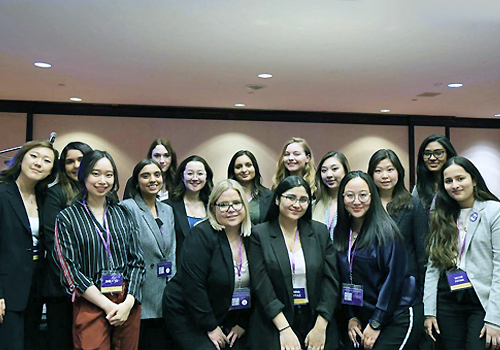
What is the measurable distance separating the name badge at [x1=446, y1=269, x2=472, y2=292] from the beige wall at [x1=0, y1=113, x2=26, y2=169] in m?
7.64

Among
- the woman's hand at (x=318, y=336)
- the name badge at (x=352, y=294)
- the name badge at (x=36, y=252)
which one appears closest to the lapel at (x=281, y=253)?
the woman's hand at (x=318, y=336)

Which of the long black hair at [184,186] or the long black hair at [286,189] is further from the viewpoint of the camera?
the long black hair at [184,186]

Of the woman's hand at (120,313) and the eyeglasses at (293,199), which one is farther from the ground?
the eyeglasses at (293,199)

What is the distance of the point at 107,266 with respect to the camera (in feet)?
8.55

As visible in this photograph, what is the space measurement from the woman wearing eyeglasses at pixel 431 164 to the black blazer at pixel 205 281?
5.20ft

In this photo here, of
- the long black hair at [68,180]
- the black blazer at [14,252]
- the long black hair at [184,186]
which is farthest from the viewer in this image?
the long black hair at [184,186]

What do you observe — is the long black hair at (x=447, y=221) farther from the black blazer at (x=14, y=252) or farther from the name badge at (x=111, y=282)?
the black blazer at (x=14, y=252)

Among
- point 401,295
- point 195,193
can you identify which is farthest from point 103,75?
point 401,295

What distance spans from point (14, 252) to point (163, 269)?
897 millimetres

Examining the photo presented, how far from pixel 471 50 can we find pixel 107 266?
15.0ft

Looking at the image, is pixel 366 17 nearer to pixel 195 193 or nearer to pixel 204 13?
pixel 204 13

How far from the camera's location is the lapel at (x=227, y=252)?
2646 mm

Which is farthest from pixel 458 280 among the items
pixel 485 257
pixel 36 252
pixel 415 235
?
pixel 36 252

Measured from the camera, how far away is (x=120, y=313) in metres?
2.57
